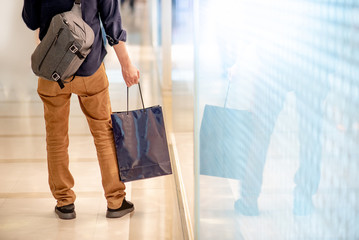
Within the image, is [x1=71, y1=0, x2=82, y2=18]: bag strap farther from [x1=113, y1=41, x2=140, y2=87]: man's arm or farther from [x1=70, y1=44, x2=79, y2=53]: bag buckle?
[x1=113, y1=41, x2=140, y2=87]: man's arm

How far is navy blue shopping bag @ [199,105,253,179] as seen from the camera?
3.70ft

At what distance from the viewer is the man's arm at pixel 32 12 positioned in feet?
7.73

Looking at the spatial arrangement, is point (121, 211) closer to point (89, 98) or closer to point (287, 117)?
point (89, 98)

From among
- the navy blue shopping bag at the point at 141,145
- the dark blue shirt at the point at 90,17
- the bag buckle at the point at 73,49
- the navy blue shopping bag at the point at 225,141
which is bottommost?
the navy blue shopping bag at the point at 141,145

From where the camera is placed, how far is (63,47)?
7.52 feet

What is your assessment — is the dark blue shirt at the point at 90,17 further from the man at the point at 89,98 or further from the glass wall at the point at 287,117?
the glass wall at the point at 287,117

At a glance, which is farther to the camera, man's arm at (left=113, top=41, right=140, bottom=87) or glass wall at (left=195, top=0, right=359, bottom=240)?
man's arm at (left=113, top=41, right=140, bottom=87)

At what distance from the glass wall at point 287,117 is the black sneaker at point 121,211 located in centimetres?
141

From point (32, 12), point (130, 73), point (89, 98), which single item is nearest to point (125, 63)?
point (130, 73)

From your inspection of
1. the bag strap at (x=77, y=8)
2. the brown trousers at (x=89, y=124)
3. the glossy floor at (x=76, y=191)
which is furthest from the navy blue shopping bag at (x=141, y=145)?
the bag strap at (x=77, y=8)

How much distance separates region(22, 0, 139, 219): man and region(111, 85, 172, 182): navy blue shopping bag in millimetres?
83

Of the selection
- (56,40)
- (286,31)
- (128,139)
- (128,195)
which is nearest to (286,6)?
(286,31)

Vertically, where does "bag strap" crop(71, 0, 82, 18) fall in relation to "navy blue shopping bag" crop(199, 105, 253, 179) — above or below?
above

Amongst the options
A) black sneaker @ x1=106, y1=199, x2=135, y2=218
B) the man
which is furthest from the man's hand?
black sneaker @ x1=106, y1=199, x2=135, y2=218
